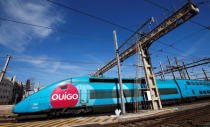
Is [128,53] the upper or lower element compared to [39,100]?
upper

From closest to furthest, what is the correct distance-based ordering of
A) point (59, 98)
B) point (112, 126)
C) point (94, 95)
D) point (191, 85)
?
point (112, 126) → point (59, 98) → point (94, 95) → point (191, 85)

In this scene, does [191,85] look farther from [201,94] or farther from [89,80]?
[89,80]

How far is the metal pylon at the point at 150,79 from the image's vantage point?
1147 centimetres

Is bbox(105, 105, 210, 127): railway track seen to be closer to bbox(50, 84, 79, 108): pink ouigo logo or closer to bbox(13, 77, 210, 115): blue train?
bbox(13, 77, 210, 115): blue train

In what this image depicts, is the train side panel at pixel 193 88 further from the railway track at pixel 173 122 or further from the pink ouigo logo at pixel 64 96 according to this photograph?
the pink ouigo logo at pixel 64 96

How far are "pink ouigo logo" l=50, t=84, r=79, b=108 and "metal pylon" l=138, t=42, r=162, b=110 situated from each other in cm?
851

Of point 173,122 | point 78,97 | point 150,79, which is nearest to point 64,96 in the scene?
point 78,97

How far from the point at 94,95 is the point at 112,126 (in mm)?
4207

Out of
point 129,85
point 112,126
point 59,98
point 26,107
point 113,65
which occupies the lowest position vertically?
point 112,126

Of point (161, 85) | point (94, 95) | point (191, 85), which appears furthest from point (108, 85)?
point (191, 85)

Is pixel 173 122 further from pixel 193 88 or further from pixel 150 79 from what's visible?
pixel 193 88

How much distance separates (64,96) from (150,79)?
10283 mm

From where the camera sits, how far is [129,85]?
12047 millimetres

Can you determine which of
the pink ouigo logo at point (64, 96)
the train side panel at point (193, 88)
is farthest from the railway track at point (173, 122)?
the train side panel at point (193, 88)
